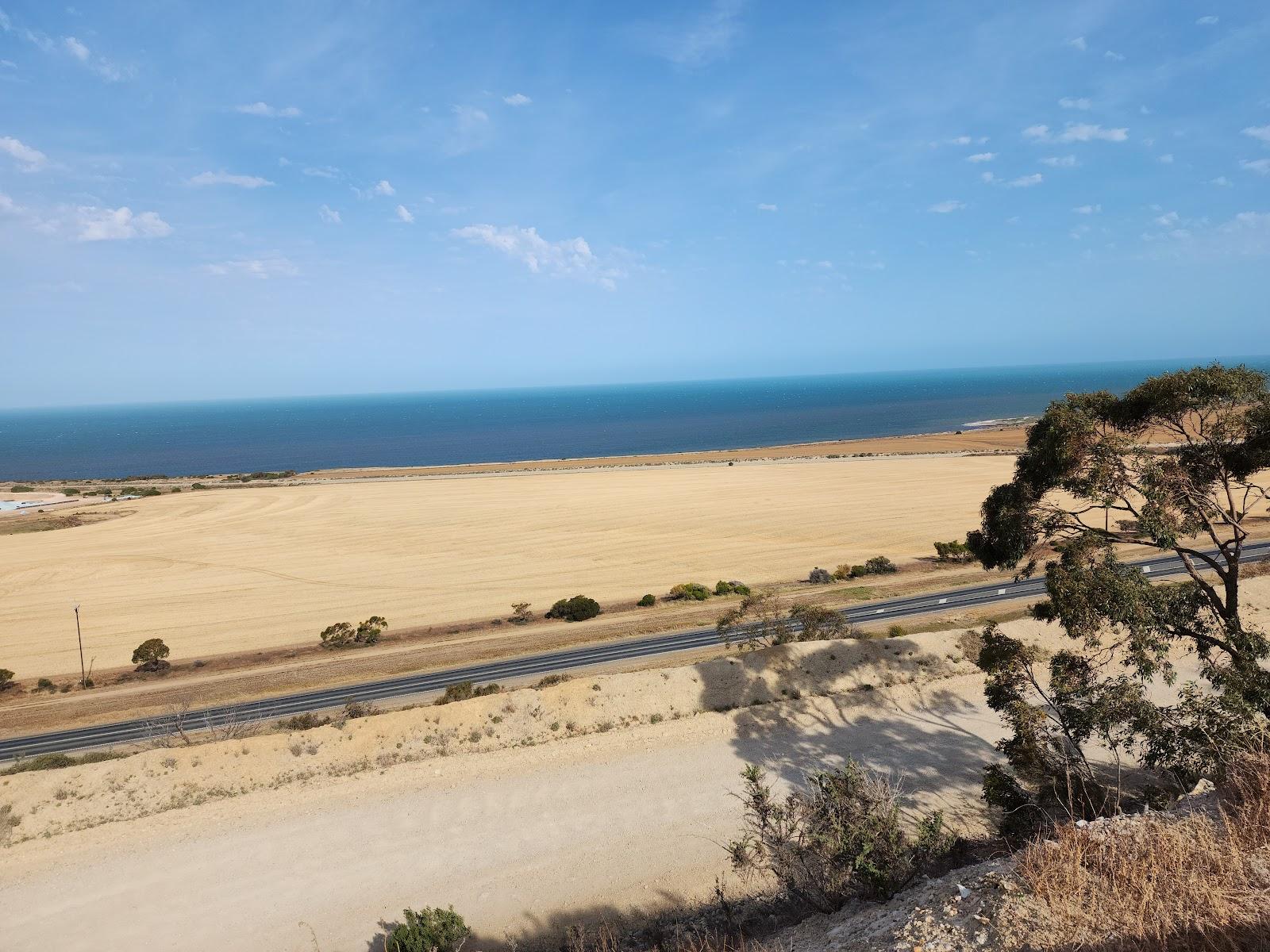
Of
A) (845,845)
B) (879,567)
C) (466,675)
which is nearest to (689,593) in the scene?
(879,567)

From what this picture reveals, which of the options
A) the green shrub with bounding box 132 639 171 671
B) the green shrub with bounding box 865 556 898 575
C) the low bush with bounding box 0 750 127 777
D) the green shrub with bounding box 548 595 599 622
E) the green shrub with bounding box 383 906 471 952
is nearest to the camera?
the green shrub with bounding box 383 906 471 952

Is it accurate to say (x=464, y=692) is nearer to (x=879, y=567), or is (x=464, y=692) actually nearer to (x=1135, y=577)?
(x=1135, y=577)

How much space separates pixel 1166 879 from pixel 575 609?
1513 inches

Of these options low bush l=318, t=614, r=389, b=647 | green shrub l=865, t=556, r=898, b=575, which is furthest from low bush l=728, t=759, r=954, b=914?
green shrub l=865, t=556, r=898, b=575

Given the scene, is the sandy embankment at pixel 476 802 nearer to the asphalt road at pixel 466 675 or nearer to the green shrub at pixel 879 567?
the asphalt road at pixel 466 675

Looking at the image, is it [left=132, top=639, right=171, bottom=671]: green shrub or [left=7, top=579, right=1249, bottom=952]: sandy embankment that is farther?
[left=132, top=639, right=171, bottom=671]: green shrub

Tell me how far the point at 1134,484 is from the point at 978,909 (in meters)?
11.8

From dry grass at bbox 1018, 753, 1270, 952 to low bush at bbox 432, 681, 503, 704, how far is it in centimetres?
2382

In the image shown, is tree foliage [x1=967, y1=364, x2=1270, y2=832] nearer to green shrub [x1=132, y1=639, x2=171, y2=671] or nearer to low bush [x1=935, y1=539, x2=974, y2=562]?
low bush [x1=935, y1=539, x2=974, y2=562]

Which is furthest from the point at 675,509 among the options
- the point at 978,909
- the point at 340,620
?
the point at 978,909

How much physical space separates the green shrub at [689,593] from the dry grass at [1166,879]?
37.4 metres

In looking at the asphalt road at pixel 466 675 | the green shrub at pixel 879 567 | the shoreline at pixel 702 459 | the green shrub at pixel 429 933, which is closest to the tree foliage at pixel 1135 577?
the green shrub at pixel 429 933

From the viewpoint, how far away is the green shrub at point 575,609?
44.6 metres

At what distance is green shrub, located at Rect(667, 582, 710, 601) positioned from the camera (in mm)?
47406
